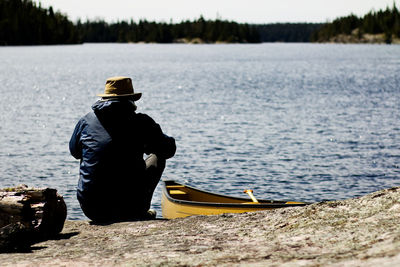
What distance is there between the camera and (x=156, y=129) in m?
6.74

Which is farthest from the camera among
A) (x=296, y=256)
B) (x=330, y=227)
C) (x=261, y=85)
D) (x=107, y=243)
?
(x=261, y=85)

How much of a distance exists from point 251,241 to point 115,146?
7.06 feet

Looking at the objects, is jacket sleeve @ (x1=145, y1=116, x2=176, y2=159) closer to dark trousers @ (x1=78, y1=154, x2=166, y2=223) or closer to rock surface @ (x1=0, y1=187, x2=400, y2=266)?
dark trousers @ (x1=78, y1=154, x2=166, y2=223)

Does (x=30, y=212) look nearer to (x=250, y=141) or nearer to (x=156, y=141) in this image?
(x=156, y=141)

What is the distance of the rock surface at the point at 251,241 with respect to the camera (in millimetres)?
4605

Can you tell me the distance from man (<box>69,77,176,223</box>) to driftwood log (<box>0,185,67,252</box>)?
0.40 metres

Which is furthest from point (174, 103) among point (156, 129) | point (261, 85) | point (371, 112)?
point (156, 129)

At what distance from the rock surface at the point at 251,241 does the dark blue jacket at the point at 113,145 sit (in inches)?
20.7

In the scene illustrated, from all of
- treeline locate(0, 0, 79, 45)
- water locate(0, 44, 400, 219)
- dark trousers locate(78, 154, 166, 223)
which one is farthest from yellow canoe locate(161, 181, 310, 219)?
treeline locate(0, 0, 79, 45)

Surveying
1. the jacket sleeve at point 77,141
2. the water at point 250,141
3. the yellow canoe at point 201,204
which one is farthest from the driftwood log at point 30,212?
the water at point 250,141

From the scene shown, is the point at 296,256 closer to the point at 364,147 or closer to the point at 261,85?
the point at 364,147

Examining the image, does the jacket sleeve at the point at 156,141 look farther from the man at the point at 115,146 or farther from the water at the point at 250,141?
the water at the point at 250,141

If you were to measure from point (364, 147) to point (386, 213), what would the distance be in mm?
18262

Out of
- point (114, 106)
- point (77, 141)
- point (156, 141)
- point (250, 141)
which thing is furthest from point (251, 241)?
point (250, 141)
